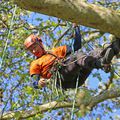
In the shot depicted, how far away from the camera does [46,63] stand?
4.79 metres

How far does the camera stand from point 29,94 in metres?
5.98

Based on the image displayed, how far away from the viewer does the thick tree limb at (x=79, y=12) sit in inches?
116

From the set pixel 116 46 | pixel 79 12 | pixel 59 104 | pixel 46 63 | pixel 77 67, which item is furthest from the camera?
pixel 59 104

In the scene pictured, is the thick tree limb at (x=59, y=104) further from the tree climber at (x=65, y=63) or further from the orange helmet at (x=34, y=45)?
the orange helmet at (x=34, y=45)

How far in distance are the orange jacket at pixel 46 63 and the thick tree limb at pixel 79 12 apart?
1.67 m

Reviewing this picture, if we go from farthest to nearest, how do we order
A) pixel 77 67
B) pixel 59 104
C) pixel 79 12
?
1. pixel 59 104
2. pixel 77 67
3. pixel 79 12

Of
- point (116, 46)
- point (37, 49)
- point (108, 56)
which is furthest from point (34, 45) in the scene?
point (116, 46)

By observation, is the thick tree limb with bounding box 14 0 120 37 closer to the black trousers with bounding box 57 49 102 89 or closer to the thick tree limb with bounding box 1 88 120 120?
the black trousers with bounding box 57 49 102 89

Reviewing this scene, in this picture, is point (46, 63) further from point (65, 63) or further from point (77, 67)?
point (77, 67)

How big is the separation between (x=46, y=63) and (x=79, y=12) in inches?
72.8

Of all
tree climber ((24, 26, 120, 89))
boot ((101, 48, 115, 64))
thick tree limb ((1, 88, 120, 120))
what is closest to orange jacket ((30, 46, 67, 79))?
tree climber ((24, 26, 120, 89))

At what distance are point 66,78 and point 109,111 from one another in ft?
6.22

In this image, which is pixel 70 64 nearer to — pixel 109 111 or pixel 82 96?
pixel 82 96

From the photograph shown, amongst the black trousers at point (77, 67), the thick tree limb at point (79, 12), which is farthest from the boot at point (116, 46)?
the thick tree limb at point (79, 12)
